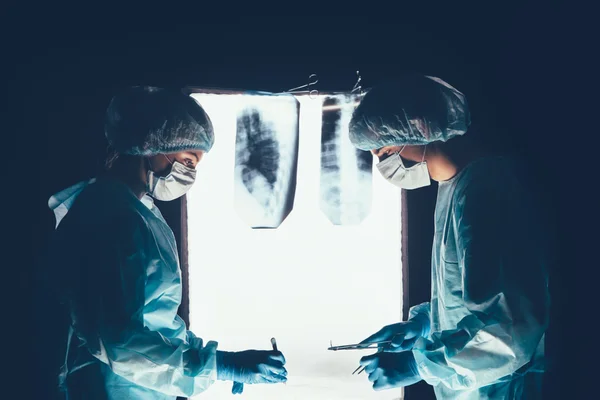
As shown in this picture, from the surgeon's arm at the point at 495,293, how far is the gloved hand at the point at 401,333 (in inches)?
9.1

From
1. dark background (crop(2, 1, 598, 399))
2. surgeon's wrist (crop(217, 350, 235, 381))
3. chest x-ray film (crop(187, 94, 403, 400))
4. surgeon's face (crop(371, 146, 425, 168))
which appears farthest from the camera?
dark background (crop(2, 1, 598, 399))

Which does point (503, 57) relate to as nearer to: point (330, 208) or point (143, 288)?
point (330, 208)

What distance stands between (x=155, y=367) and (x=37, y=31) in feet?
4.69

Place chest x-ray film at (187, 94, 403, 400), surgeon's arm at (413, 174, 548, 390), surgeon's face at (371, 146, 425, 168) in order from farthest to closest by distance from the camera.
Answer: chest x-ray film at (187, 94, 403, 400), surgeon's face at (371, 146, 425, 168), surgeon's arm at (413, 174, 548, 390)

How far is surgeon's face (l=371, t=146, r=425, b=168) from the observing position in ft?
4.91

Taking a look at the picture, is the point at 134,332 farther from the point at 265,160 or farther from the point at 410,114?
the point at 410,114

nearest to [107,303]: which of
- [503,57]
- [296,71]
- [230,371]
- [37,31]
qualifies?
[230,371]

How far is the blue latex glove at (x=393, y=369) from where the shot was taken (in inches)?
56.0

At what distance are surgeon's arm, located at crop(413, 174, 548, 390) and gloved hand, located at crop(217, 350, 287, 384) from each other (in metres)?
0.45

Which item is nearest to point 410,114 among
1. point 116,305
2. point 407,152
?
point 407,152

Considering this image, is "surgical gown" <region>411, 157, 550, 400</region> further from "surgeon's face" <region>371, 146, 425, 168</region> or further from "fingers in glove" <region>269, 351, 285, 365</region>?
"fingers in glove" <region>269, 351, 285, 365</region>

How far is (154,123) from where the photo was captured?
1419 mm

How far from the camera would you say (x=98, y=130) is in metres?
1.84

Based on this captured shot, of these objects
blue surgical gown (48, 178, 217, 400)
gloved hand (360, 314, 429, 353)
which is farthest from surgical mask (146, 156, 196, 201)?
gloved hand (360, 314, 429, 353)
